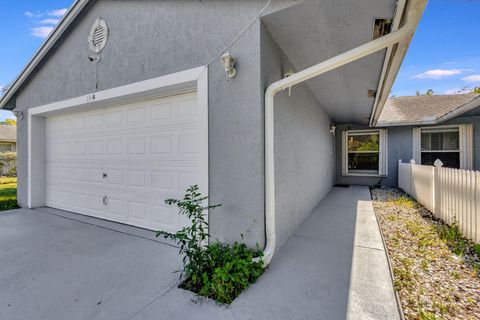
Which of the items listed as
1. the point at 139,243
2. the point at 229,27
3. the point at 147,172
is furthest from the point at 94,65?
the point at 139,243

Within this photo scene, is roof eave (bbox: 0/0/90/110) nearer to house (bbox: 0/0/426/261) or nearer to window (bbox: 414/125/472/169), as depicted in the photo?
house (bbox: 0/0/426/261)

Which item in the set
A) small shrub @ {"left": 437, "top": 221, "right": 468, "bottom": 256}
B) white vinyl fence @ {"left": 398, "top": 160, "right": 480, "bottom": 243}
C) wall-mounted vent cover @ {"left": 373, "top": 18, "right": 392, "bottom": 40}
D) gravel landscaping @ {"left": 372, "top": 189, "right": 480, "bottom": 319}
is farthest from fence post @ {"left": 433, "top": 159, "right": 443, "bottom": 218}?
wall-mounted vent cover @ {"left": 373, "top": 18, "right": 392, "bottom": 40}

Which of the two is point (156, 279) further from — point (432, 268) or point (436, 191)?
point (436, 191)

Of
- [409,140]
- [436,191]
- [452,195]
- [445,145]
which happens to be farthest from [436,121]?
[452,195]

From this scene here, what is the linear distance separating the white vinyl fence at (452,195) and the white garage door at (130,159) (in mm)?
4114

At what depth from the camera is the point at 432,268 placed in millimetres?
A: 2912

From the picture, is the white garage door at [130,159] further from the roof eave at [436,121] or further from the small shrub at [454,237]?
the roof eave at [436,121]

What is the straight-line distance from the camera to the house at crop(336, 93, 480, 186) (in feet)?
27.8

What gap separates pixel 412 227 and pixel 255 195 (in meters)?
3.53

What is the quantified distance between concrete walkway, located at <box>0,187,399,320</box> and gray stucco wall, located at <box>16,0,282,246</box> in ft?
2.35

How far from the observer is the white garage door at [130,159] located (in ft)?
12.5

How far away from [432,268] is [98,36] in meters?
6.59

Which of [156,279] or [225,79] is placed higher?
[225,79]

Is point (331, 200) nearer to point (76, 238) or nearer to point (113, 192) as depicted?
point (113, 192)
